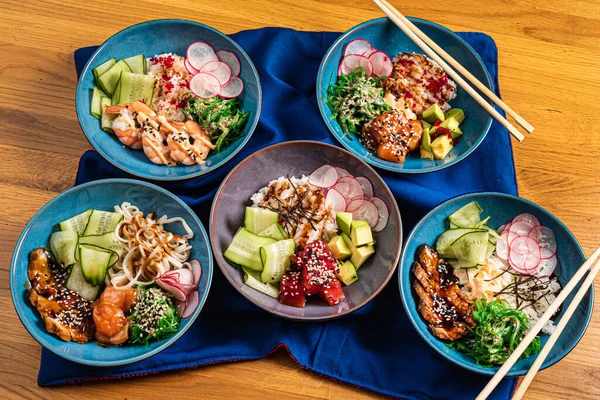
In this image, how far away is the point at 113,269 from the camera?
324cm

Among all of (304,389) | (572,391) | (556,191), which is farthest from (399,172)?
(572,391)

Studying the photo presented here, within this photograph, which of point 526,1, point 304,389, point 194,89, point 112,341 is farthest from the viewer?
point 526,1

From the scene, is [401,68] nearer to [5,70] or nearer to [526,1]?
[526,1]

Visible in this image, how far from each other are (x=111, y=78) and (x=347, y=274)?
1.80 metres

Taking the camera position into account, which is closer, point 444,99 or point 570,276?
point 570,276

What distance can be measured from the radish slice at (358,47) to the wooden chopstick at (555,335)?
5.97ft

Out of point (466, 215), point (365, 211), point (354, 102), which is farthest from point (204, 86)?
point (466, 215)

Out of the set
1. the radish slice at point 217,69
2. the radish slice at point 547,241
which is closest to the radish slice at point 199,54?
the radish slice at point 217,69

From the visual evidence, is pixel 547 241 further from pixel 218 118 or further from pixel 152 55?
pixel 152 55

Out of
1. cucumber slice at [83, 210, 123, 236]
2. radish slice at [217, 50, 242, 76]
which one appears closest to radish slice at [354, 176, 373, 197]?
radish slice at [217, 50, 242, 76]

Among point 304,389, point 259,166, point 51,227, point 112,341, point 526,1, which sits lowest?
point 304,389

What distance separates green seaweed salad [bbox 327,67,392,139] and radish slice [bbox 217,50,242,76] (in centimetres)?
57

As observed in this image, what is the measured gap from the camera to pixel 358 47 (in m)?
3.72

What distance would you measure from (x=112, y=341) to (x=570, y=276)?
8.02 feet
